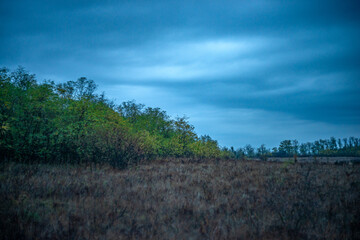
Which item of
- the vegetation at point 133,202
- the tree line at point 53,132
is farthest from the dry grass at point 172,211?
the tree line at point 53,132

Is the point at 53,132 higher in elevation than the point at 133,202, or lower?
higher

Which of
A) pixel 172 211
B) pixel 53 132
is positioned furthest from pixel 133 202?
pixel 53 132

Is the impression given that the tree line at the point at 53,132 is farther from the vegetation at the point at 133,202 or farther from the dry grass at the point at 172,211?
the dry grass at the point at 172,211

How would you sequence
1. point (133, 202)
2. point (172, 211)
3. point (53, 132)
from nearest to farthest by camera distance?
point (172, 211)
point (133, 202)
point (53, 132)

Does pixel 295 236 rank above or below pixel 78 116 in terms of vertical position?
below

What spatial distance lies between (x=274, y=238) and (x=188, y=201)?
9.72ft

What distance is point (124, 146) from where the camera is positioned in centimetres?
1546

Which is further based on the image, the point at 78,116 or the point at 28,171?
the point at 78,116

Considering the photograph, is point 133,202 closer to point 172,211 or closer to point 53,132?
point 172,211

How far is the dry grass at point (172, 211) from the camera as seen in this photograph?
4.53 metres

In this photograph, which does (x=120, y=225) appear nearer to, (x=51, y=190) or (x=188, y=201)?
(x=188, y=201)

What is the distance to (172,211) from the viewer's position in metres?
5.92

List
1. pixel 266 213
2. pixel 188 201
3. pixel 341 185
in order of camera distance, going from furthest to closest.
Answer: pixel 341 185
pixel 188 201
pixel 266 213

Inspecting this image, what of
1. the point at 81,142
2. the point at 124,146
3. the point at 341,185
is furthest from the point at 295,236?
the point at 81,142
